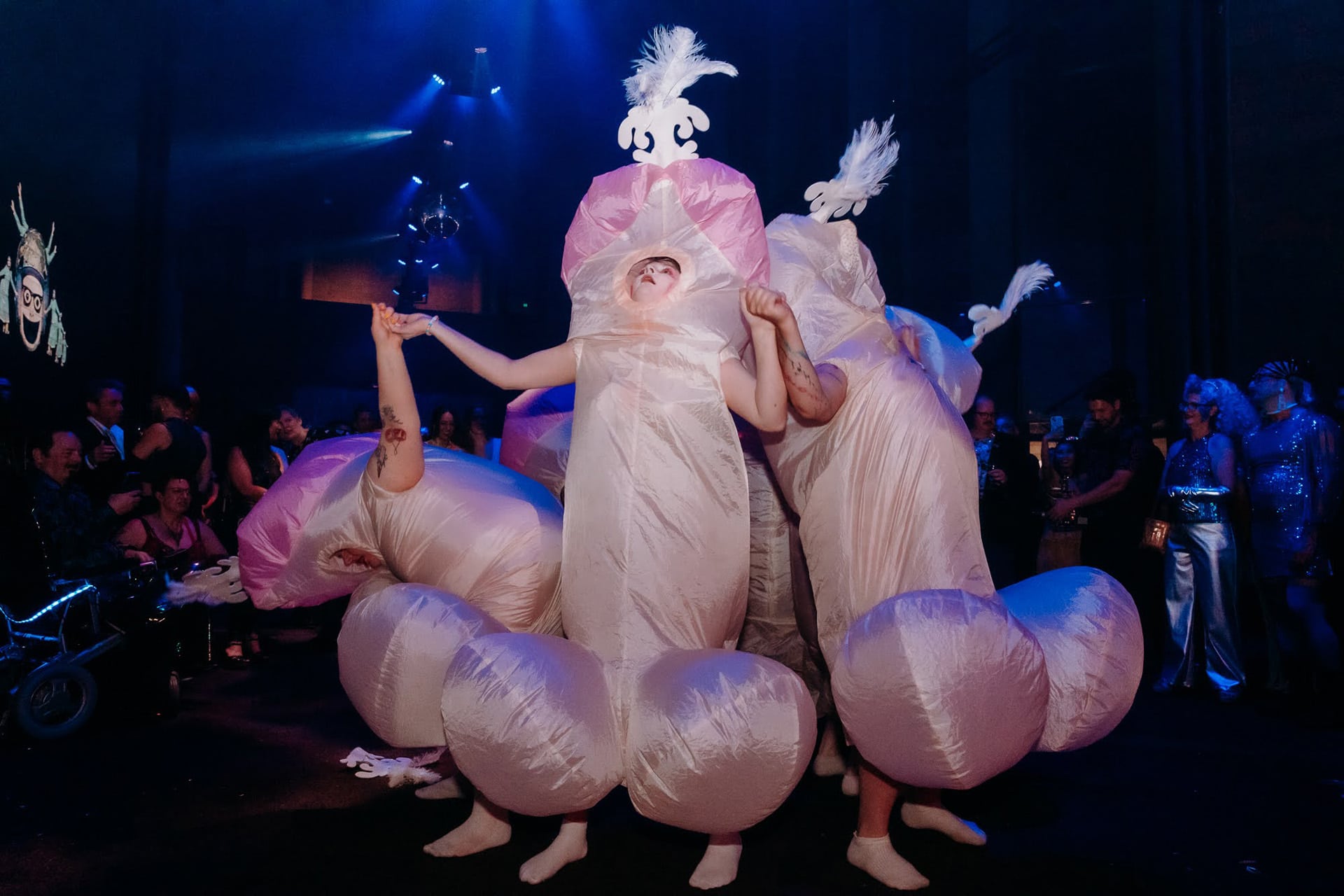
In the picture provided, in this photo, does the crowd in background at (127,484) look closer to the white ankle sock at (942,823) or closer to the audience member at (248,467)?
the audience member at (248,467)

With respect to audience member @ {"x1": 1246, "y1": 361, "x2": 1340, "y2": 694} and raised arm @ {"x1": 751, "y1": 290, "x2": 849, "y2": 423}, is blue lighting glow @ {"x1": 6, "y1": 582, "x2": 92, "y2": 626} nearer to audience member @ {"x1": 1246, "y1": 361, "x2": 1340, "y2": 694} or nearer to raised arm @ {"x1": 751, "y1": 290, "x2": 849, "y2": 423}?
raised arm @ {"x1": 751, "y1": 290, "x2": 849, "y2": 423}

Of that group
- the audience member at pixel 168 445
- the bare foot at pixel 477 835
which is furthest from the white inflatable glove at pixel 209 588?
the bare foot at pixel 477 835

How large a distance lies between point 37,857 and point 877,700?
2.10 meters

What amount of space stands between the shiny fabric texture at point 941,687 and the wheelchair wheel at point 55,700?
9.77ft

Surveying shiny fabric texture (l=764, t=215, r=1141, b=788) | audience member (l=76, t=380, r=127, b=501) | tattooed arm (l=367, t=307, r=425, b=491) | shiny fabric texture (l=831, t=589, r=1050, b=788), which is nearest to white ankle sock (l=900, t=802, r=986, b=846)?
shiny fabric texture (l=764, t=215, r=1141, b=788)

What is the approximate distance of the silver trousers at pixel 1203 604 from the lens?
14.0ft

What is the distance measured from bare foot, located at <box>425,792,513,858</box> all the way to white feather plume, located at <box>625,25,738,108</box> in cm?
182

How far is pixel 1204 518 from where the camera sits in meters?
4.31

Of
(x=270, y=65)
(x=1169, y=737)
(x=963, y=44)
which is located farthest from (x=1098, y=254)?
(x=270, y=65)

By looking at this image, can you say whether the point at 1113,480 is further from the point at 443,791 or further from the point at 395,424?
the point at 395,424

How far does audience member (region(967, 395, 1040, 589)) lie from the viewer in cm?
490

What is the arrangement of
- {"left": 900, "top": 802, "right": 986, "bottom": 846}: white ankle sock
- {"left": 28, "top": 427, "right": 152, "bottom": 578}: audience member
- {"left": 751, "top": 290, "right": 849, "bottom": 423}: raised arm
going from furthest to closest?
{"left": 28, "top": 427, "right": 152, "bottom": 578}: audience member → {"left": 900, "top": 802, "right": 986, "bottom": 846}: white ankle sock → {"left": 751, "top": 290, "right": 849, "bottom": 423}: raised arm

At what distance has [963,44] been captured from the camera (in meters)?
8.87

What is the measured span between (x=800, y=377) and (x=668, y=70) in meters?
0.88
